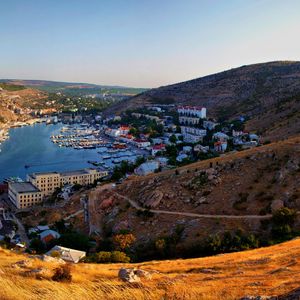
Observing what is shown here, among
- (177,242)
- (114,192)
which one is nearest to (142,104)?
(114,192)

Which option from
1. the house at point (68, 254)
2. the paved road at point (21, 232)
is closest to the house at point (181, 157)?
the paved road at point (21, 232)

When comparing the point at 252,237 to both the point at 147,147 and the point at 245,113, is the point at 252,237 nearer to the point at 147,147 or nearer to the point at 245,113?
the point at 147,147

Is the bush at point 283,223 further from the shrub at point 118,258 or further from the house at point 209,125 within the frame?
the house at point 209,125

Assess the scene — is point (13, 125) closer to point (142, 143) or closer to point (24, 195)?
point (142, 143)

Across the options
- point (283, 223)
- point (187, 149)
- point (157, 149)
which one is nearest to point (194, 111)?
point (157, 149)

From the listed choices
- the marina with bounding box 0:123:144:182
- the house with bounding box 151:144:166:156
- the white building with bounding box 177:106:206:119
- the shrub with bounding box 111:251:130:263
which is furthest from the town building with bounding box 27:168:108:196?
the white building with bounding box 177:106:206:119

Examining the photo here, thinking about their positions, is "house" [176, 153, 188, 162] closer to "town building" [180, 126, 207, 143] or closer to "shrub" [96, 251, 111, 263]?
"town building" [180, 126, 207, 143]
